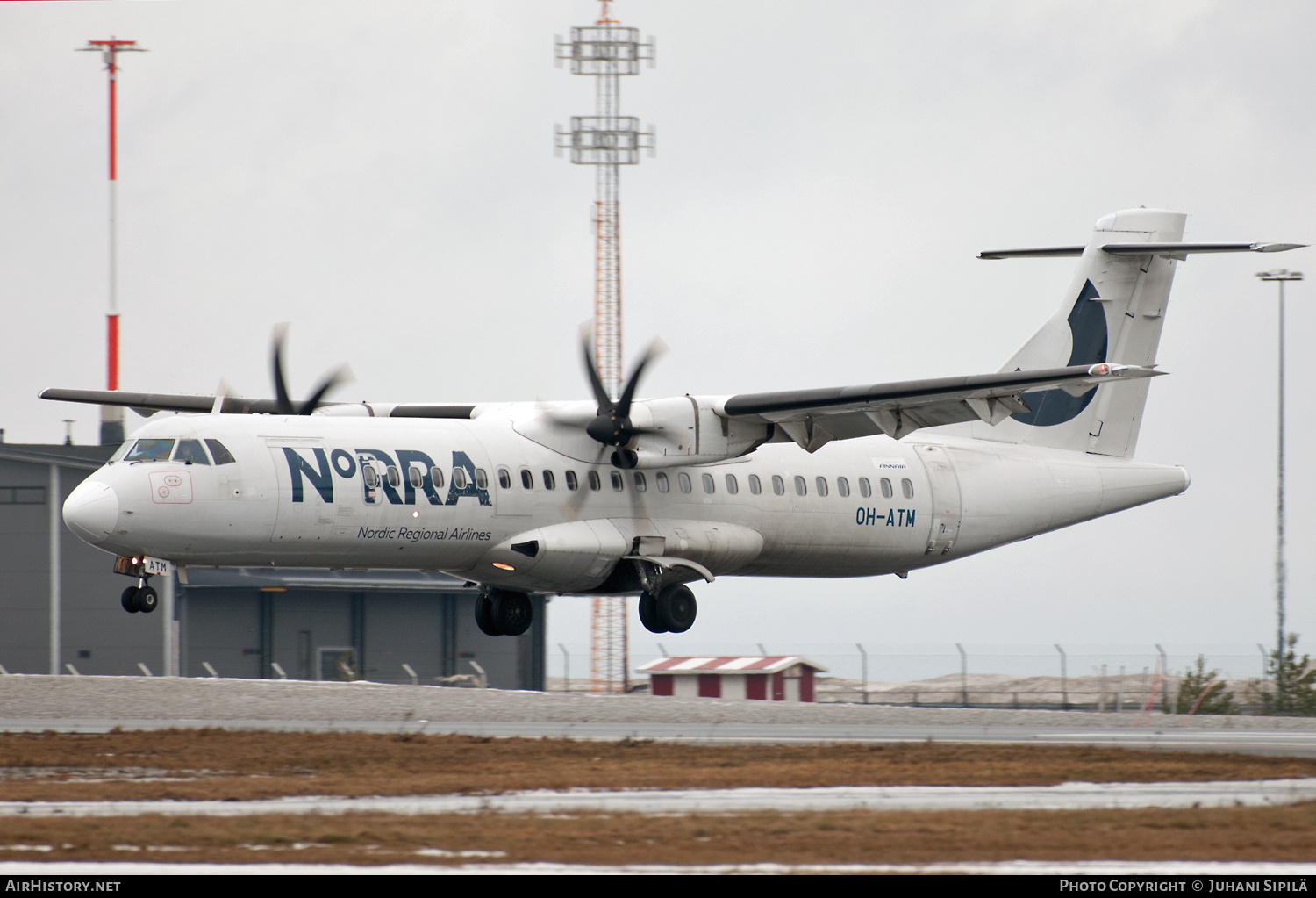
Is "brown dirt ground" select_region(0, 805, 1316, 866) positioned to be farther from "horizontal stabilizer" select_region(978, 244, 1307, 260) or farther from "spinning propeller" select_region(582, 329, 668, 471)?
"horizontal stabilizer" select_region(978, 244, 1307, 260)

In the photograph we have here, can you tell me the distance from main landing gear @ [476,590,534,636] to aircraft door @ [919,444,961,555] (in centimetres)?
807

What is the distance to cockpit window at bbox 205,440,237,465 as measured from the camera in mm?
23141

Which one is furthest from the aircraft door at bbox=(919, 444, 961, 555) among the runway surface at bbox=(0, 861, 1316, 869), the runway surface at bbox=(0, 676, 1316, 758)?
the runway surface at bbox=(0, 861, 1316, 869)

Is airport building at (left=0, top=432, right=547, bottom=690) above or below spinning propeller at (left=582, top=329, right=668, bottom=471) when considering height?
below

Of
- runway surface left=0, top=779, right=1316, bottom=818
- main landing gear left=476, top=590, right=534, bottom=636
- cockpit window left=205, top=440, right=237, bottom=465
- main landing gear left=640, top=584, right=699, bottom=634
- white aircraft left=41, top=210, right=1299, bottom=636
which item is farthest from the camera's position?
main landing gear left=476, top=590, right=534, bottom=636

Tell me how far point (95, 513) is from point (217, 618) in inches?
1067

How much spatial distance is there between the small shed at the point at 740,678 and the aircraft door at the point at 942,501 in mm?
11618

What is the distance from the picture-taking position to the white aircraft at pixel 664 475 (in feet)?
76.4

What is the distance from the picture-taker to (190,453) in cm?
2311

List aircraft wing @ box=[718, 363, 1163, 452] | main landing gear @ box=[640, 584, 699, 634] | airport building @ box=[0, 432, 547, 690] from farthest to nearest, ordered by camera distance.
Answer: airport building @ box=[0, 432, 547, 690] → main landing gear @ box=[640, 584, 699, 634] → aircraft wing @ box=[718, 363, 1163, 452]

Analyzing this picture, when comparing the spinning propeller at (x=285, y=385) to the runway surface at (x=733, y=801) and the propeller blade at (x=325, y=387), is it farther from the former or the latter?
the runway surface at (x=733, y=801)

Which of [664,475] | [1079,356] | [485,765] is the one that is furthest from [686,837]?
[1079,356]
